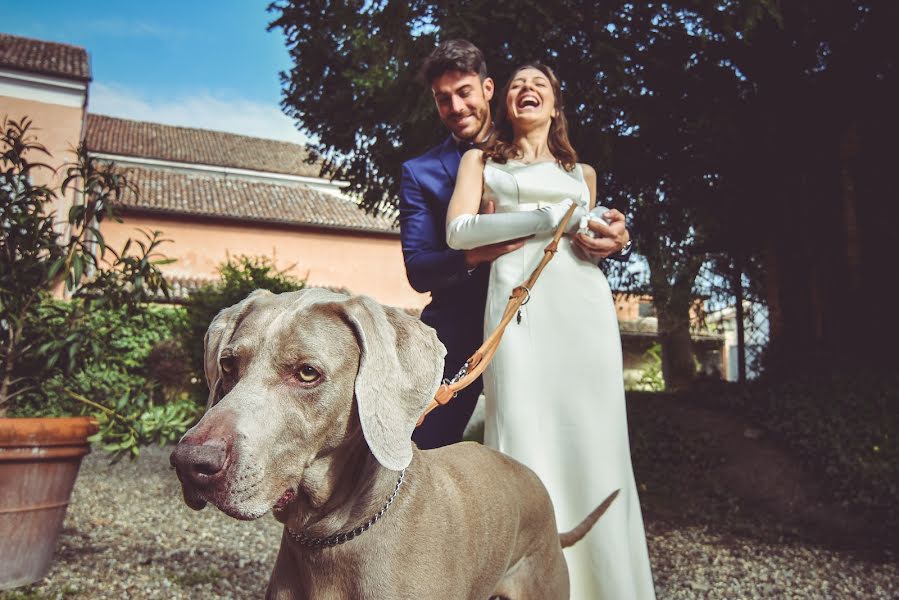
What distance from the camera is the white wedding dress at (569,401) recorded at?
293cm

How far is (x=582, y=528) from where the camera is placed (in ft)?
9.13

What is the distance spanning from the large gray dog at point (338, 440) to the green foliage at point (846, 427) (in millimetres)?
5717

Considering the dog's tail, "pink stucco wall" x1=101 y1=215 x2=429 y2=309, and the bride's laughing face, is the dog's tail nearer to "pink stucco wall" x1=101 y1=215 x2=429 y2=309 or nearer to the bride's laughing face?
the bride's laughing face

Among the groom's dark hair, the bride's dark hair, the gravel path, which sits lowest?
the gravel path

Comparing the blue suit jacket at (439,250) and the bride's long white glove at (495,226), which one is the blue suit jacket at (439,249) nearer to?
the blue suit jacket at (439,250)

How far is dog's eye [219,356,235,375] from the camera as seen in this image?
5.81ft

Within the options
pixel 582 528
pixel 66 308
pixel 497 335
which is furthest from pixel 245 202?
pixel 582 528

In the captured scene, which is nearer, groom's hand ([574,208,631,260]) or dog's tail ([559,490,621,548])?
dog's tail ([559,490,621,548])

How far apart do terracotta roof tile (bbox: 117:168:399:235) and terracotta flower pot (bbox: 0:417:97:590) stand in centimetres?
2277

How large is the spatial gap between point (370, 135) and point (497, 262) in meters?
6.40

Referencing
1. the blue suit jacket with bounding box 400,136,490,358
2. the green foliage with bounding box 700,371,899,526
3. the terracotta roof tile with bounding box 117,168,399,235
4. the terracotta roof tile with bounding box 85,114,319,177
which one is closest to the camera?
the blue suit jacket with bounding box 400,136,490,358

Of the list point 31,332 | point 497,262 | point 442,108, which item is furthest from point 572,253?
point 31,332

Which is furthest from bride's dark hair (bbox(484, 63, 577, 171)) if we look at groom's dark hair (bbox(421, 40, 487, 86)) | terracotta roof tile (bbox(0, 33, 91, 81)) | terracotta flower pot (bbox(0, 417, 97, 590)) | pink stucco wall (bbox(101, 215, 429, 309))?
pink stucco wall (bbox(101, 215, 429, 309))

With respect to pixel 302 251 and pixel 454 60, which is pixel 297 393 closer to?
pixel 454 60
